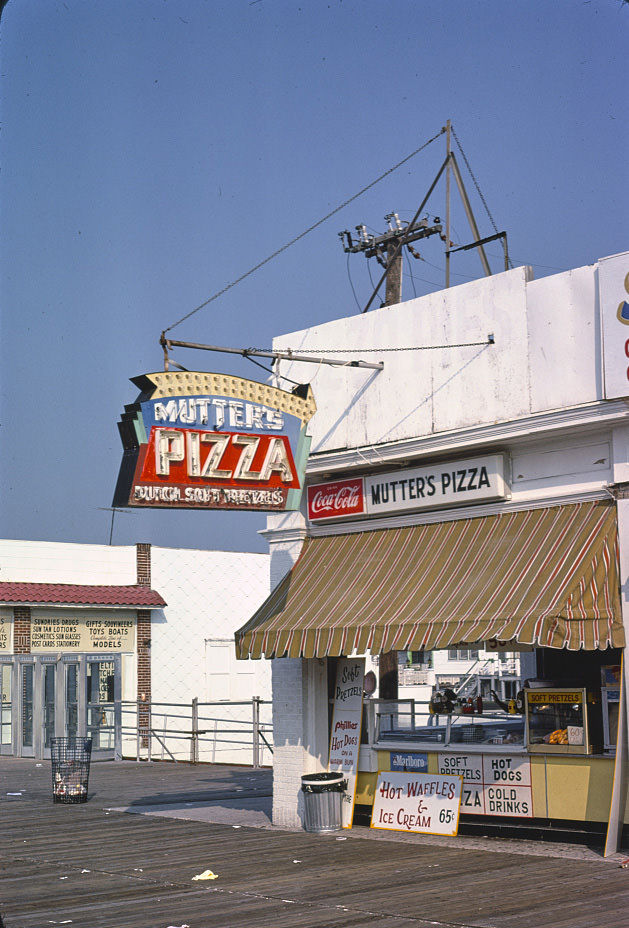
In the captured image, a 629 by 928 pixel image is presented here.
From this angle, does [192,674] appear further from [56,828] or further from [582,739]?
[582,739]

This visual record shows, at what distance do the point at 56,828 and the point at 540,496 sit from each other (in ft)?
28.6

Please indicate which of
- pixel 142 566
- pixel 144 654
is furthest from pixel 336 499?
pixel 144 654

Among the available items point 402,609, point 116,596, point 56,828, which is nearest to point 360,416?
point 402,609

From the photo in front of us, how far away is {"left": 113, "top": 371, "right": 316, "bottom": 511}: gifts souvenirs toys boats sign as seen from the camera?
13336 mm

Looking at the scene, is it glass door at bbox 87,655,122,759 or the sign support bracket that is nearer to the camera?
the sign support bracket

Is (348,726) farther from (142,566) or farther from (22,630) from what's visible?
(142,566)

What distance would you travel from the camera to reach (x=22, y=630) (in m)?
30.3

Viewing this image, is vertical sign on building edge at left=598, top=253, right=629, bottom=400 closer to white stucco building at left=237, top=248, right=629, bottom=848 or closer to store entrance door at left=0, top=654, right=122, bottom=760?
white stucco building at left=237, top=248, right=629, bottom=848

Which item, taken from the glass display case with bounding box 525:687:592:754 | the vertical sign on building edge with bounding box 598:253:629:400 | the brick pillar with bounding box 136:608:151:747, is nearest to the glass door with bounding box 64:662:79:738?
the brick pillar with bounding box 136:608:151:747

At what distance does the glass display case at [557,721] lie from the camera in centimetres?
1259

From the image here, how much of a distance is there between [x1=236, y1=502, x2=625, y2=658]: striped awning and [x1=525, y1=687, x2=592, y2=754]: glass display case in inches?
54.8

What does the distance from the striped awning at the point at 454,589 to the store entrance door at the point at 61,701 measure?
14673 mm

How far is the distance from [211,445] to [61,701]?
55.7 ft

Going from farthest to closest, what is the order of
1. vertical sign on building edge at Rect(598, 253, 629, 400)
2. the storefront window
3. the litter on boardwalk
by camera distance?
the storefront window
vertical sign on building edge at Rect(598, 253, 629, 400)
the litter on boardwalk
